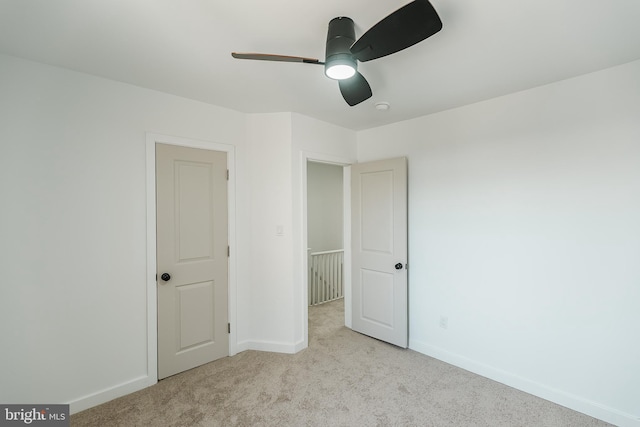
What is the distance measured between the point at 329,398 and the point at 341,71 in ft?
7.83

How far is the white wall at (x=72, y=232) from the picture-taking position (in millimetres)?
1859

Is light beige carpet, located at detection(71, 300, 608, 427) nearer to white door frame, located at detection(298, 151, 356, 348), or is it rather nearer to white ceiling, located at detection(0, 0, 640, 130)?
white door frame, located at detection(298, 151, 356, 348)

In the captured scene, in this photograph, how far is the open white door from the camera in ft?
→ 9.97

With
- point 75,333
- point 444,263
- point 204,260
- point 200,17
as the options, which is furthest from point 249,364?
point 200,17

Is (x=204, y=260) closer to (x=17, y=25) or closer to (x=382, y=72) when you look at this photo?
(x=17, y=25)

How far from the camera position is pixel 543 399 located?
2209 millimetres

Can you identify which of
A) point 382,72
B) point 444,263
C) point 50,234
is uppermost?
point 382,72

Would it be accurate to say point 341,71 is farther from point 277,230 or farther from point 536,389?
point 536,389

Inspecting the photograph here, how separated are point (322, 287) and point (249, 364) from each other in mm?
2099

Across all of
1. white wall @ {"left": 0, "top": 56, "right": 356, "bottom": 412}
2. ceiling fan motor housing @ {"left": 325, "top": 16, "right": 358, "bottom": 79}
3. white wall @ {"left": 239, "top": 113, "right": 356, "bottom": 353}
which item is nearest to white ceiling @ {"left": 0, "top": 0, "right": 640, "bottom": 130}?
ceiling fan motor housing @ {"left": 325, "top": 16, "right": 358, "bottom": 79}

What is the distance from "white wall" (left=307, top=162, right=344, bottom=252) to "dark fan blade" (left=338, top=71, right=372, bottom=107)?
119 inches

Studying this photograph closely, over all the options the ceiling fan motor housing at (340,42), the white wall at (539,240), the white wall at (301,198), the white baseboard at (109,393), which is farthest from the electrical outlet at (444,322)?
the white baseboard at (109,393)

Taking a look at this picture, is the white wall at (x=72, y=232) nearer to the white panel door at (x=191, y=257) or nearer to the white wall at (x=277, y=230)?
the white panel door at (x=191, y=257)

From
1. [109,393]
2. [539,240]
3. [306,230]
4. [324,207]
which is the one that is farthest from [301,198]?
[109,393]
